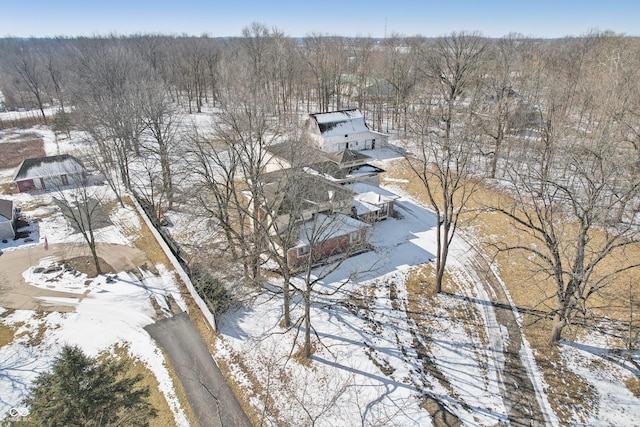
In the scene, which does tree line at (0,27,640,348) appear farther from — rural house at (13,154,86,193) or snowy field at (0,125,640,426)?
rural house at (13,154,86,193)

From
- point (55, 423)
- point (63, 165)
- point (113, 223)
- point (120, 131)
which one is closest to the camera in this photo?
point (55, 423)

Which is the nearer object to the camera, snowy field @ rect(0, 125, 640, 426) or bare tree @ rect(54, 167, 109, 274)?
snowy field @ rect(0, 125, 640, 426)

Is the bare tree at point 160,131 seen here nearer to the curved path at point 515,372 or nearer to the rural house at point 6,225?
the rural house at point 6,225

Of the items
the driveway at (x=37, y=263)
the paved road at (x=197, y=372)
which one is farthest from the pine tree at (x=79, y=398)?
the driveway at (x=37, y=263)

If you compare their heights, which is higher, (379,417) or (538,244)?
(538,244)

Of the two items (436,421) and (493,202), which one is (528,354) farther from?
(493,202)

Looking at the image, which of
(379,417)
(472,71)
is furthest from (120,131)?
(472,71)

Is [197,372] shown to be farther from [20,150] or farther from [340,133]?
[20,150]

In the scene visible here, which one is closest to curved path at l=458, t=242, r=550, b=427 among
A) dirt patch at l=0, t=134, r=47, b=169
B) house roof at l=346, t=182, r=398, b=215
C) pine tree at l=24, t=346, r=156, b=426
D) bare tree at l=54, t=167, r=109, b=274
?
house roof at l=346, t=182, r=398, b=215

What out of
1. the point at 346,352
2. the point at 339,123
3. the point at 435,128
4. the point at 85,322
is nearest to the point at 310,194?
the point at 346,352
